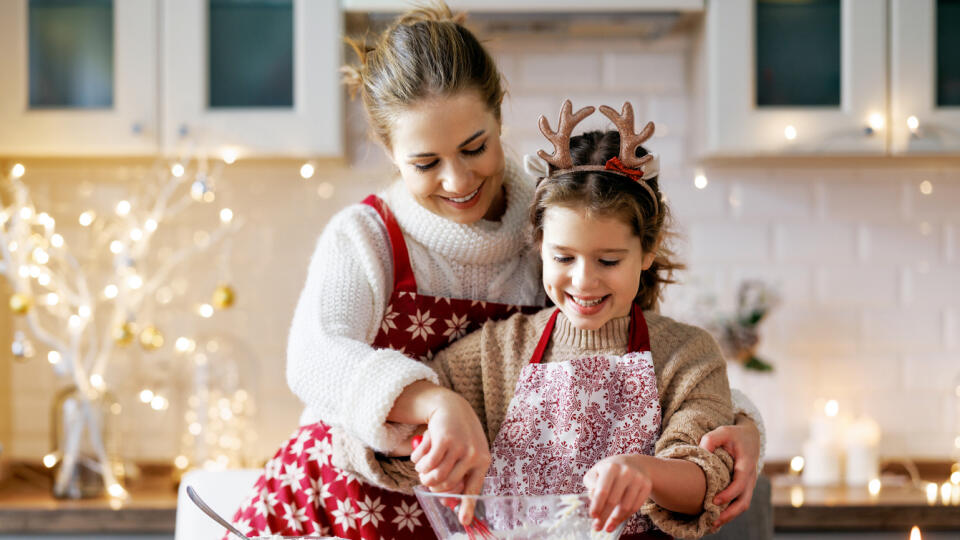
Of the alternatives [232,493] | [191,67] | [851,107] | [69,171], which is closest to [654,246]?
[232,493]

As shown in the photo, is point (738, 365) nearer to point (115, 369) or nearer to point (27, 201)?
point (115, 369)

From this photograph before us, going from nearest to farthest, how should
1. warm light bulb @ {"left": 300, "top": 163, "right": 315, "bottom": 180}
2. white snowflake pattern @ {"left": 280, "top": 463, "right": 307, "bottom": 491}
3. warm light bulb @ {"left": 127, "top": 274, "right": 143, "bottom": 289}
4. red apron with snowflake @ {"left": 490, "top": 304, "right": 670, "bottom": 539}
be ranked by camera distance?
1. red apron with snowflake @ {"left": 490, "top": 304, "right": 670, "bottom": 539}
2. white snowflake pattern @ {"left": 280, "top": 463, "right": 307, "bottom": 491}
3. warm light bulb @ {"left": 127, "top": 274, "right": 143, "bottom": 289}
4. warm light bulb @ {"left": 300, "top": 163, "right": 315, "bottom": 180}

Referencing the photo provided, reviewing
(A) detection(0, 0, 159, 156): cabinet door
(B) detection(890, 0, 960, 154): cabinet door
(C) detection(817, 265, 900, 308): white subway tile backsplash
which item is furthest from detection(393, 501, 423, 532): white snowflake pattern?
(C) detection(817, 265, 900, 308): white subway tile backsplash

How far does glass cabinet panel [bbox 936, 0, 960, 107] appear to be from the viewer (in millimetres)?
2025

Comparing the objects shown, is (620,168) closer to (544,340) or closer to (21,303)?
(544,340)

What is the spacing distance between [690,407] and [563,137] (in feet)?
1.07

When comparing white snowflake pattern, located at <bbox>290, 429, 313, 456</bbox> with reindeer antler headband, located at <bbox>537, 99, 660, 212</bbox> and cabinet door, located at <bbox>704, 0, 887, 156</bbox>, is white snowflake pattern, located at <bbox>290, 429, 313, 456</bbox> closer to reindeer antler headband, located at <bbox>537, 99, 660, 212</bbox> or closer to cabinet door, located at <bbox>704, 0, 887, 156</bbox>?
reindeer antler headband, located at <bbox>537, 99, 660, 212</bbox>

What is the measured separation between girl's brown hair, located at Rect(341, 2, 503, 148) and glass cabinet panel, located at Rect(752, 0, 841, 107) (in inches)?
40.4

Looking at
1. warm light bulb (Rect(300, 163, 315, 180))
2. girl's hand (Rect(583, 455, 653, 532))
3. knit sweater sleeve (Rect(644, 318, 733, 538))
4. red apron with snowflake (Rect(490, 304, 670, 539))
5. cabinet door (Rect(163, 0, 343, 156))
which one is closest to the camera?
girl's hand (Rect(583, 455, 653, 532))

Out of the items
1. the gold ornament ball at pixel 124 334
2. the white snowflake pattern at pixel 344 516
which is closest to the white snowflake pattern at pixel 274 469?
the white snowflake pattern at pixel 344 516

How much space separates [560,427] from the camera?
108 centimetres

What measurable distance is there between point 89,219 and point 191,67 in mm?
524

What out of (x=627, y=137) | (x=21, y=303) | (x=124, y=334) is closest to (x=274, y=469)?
(x=627, y=137)

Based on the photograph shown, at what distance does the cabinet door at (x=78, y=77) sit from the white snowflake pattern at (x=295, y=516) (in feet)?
3.60
